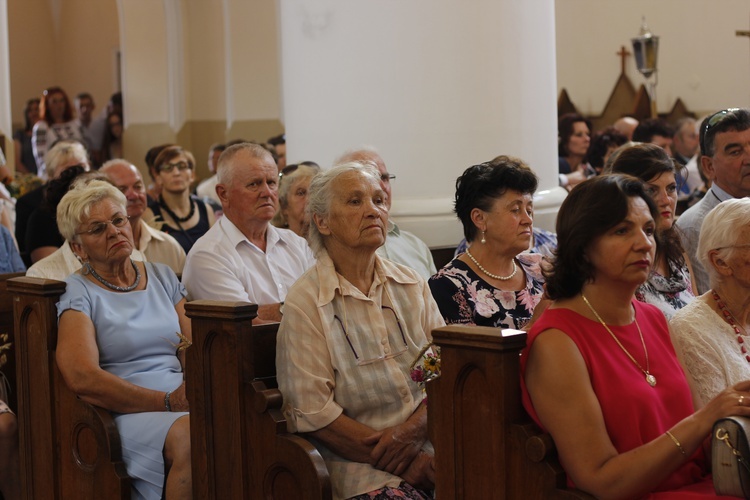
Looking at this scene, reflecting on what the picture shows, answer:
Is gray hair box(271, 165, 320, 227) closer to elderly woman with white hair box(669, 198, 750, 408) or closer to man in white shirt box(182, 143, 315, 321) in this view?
man in white shirt box(182, 143, 315, 321)

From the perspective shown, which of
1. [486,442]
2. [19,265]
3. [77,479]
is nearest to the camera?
[486,442]

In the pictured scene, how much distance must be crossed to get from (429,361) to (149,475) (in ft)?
3.62

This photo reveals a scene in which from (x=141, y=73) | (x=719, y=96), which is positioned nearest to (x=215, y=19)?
(x=141, y=73)

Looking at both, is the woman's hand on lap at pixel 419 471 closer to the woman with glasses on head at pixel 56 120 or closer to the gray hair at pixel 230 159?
the gray hair at pixel 230 159

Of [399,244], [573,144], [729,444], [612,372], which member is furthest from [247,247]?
[573,144]

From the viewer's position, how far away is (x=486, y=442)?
2.37 m

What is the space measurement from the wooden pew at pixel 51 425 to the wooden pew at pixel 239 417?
372mm

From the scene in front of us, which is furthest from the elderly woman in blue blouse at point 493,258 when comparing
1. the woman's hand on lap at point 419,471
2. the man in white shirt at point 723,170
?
the man in white shirt at point 723,170

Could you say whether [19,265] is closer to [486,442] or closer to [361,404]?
[361,404]

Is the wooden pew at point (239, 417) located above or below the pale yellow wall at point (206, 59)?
below

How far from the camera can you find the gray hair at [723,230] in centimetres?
279

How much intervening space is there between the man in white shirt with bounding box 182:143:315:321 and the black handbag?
1.96 metres

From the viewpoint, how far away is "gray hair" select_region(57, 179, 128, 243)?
3.62m

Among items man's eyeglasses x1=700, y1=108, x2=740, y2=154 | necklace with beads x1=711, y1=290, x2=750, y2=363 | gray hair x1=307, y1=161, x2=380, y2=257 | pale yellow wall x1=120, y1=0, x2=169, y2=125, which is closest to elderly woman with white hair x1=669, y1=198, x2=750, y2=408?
necklace with beads x1=711, y1=290, x2=750, y2=363
